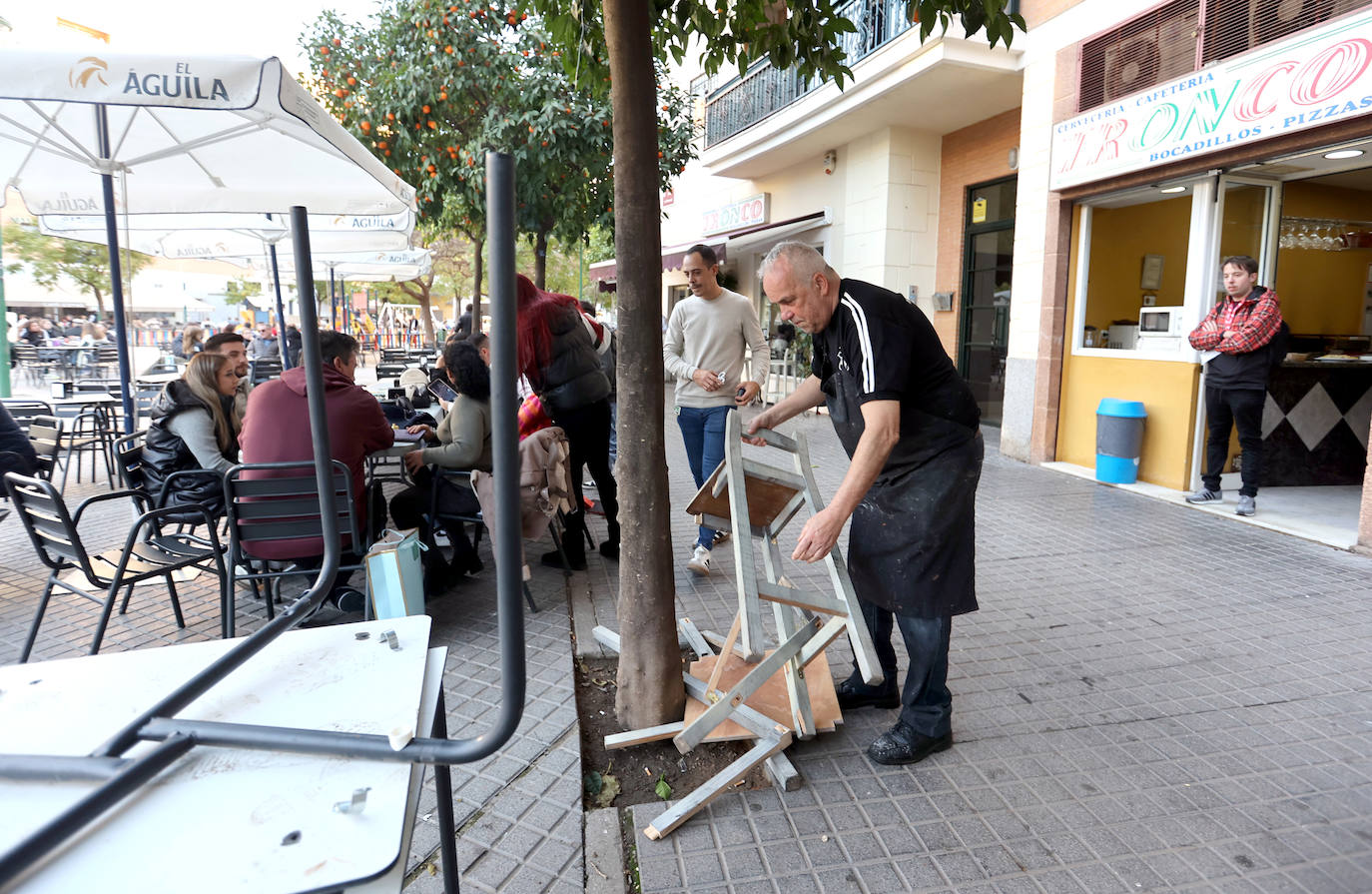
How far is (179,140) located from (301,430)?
3.01 m

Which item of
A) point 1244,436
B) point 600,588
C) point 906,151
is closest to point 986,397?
point 906,151

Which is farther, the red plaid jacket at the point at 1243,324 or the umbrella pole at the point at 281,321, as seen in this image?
the umbrella pole at the point at 281,321

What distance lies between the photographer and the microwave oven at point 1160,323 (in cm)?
718

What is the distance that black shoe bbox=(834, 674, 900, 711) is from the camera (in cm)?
323

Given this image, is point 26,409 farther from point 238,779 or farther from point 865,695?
point 238,779

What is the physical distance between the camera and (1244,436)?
6.41 meters

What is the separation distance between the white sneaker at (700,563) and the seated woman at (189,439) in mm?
2644

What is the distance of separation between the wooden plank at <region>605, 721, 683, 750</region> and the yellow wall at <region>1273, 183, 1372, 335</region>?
8345mm

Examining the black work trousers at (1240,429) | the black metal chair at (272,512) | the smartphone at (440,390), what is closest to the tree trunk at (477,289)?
the smartphone at (440,390)

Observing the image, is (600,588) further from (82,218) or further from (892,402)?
(82,218)

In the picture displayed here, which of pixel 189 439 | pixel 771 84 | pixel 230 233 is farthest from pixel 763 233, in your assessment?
pixel 189 439

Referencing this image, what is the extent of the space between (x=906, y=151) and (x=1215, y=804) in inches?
413

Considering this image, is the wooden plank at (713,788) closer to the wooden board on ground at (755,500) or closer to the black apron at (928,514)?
the black apron at (928,514)

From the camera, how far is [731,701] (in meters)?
2.72
